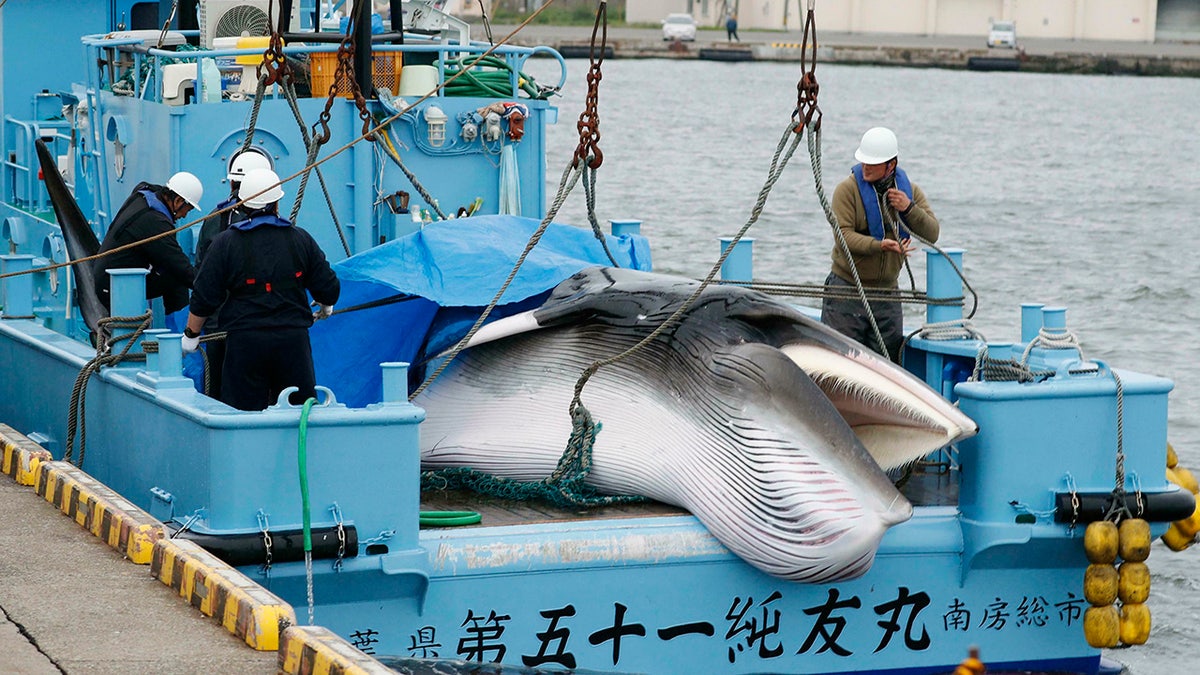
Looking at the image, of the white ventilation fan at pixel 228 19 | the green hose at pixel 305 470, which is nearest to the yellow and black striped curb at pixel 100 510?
the green hose at pixel 305 470

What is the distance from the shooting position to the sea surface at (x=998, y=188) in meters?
21.0

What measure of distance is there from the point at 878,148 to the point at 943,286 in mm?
833

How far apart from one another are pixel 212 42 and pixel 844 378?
15.8 feet

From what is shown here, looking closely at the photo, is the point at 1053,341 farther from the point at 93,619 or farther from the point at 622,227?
the point at 93,619

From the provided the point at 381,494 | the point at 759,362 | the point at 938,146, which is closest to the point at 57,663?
the point at 381,494

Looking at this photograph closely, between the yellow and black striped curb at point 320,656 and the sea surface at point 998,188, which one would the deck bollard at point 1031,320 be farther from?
the yellow and black striped curb at point 320,656

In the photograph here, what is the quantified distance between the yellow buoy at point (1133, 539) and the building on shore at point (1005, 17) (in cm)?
7958

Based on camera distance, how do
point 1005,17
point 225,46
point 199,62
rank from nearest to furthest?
1. point 199,62
2. point 225,46
3. point 1005,17

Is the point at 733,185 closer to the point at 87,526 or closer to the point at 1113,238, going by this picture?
the point at 1113,238

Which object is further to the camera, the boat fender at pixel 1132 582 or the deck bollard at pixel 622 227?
the deck bollard at pixel 622 227

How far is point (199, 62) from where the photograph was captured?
9375mm

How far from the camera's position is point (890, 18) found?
9000 centimetres

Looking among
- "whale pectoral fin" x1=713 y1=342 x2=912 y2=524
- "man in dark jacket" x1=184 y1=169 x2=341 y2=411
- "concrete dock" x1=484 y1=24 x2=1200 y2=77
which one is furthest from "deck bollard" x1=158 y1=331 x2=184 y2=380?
"concrete dock" x1=484 y1=24 x2=1200 y2=77

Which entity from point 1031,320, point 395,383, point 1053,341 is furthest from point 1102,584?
point 395,383
